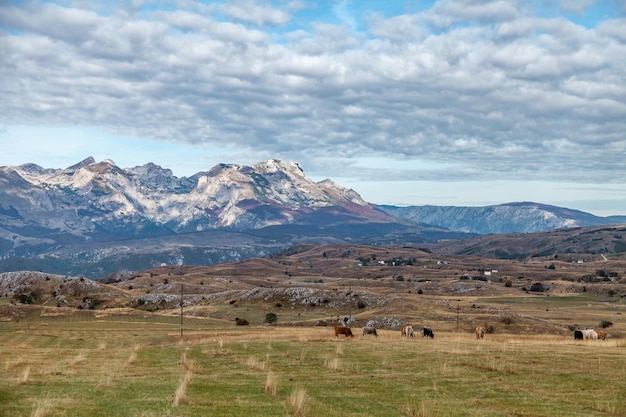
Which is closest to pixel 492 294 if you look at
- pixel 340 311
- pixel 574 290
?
pixel 574 290

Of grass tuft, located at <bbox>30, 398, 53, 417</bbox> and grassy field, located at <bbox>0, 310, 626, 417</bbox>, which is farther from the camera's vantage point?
grassy field, located at <bbox>0, 310, 626, 417</bbox>

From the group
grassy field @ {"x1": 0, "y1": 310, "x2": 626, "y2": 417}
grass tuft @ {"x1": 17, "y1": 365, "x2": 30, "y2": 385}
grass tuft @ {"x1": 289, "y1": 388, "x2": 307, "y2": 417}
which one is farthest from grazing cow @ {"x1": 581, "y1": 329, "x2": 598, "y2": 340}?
grass tuft @ {"x1": 17, "y1": 365, "x2": 30, "y2": 385}

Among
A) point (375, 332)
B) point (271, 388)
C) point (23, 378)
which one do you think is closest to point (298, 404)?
point (271, 388)

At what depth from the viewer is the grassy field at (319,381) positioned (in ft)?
80.4

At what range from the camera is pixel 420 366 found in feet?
121

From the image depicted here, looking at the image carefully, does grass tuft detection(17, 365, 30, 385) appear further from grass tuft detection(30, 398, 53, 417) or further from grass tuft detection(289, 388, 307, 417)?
grass tuft detection(289, 388, 307, 417)

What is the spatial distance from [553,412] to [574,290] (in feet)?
562

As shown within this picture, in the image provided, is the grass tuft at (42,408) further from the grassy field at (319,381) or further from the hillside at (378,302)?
the hillside at (378,302)

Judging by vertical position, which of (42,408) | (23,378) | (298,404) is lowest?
(23,378)

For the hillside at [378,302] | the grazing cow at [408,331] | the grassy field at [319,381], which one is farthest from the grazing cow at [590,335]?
the hillside at [378,302]

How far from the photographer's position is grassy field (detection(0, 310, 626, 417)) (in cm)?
2450

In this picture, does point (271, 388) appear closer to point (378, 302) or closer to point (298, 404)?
point (298, 404)

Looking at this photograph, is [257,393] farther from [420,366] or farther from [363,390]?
[420,366]

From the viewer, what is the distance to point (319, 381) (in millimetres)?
31875
